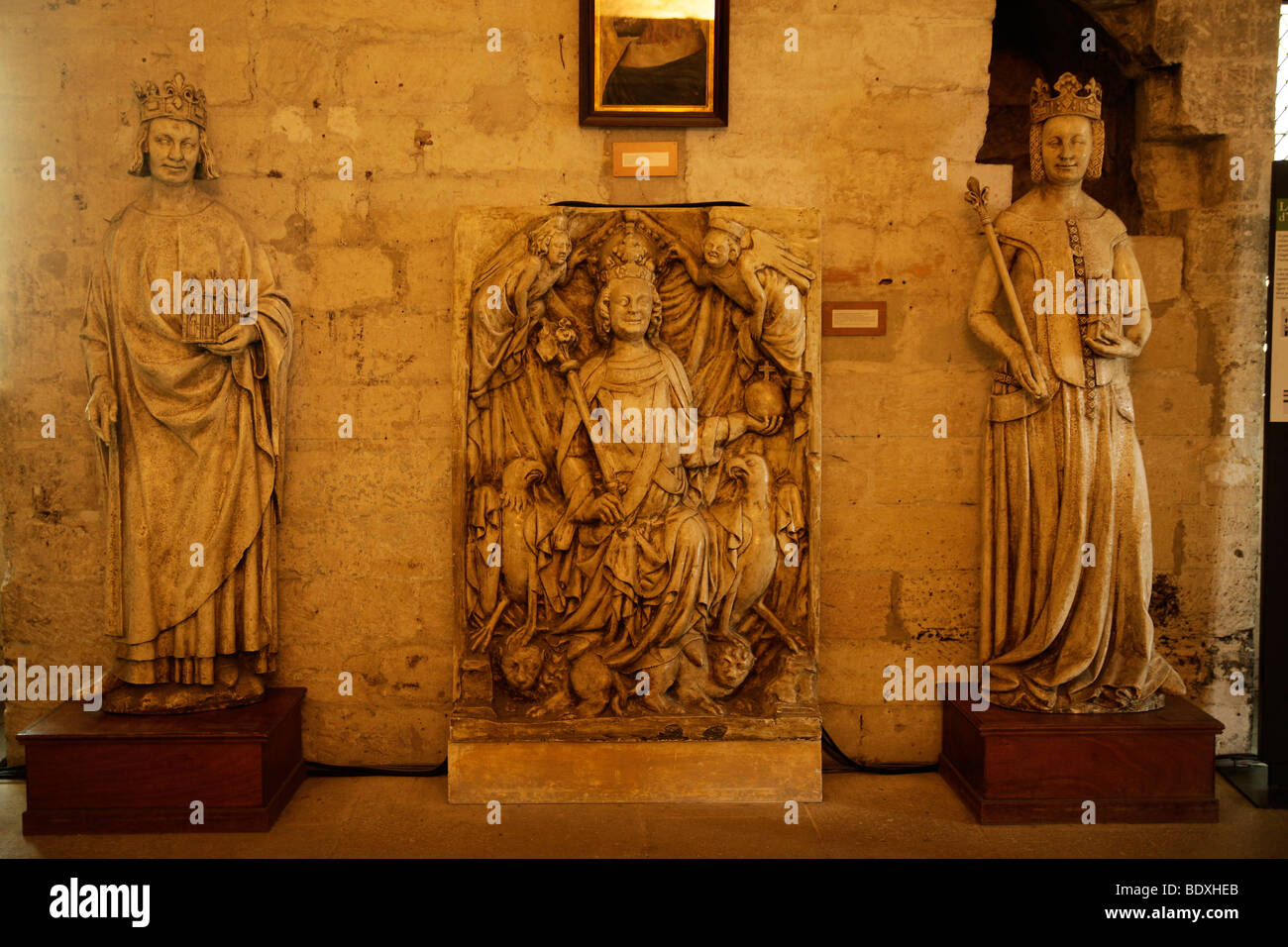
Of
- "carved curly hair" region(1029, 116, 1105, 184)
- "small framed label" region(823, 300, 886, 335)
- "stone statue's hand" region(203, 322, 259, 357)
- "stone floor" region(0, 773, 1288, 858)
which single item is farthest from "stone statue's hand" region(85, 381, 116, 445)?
"carved curly hair" region(1029, 116, 1105, 184)

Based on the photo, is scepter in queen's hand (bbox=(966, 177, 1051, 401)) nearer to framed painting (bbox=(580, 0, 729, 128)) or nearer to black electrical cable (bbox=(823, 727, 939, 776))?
framed painting (bbox=(580, 0, 729, 128))

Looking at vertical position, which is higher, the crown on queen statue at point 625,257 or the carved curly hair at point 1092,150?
the carved curly hair at point 1092,150

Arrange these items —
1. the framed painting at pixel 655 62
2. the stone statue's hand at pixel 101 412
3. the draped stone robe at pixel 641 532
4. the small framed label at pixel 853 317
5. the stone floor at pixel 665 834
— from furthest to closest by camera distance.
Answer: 1. the small framed label at pixel 853 317
2. the framed painting at pixel 655 62
3. the draped stone robe at pixel 641 532
4. the stone statue's hand at pixel 101 412
5. the stone floor at pixel 665 834

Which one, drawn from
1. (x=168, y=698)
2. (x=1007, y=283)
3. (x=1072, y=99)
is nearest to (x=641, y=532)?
(x=1007, y=283)

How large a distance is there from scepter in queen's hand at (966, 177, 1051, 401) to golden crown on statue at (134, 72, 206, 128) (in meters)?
2.61

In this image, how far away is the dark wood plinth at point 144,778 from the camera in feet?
11.0

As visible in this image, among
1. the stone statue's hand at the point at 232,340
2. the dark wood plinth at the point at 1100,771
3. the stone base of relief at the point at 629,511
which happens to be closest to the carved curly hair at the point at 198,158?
the stone statue's hand at the point at 232,340

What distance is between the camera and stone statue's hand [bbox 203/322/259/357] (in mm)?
3432

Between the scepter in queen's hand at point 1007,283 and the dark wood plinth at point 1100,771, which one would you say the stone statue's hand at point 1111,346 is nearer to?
the scepter in queen's hand at point 1007,283

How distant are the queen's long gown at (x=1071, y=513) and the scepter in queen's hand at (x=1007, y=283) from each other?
0.16 feet

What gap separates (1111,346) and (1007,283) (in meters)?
0.40

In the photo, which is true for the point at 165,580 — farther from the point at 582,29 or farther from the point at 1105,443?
the point at 1105,443

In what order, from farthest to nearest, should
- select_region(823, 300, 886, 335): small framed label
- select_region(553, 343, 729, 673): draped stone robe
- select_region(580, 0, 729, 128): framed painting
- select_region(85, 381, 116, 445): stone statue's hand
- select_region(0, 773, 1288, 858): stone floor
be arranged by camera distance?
1. select_region(823, 300, 886, 335): small framed label
2. select_region(580, 0, 729, 128): framed painting
3. select_region(553, 343, 729, 673): draped stone robe
4. select_region(85, 381, 116, 445): stone statue's hand
5. select_region(0, 773, 1288, 858): stone floor

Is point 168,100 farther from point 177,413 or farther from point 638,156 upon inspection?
point 638,156
